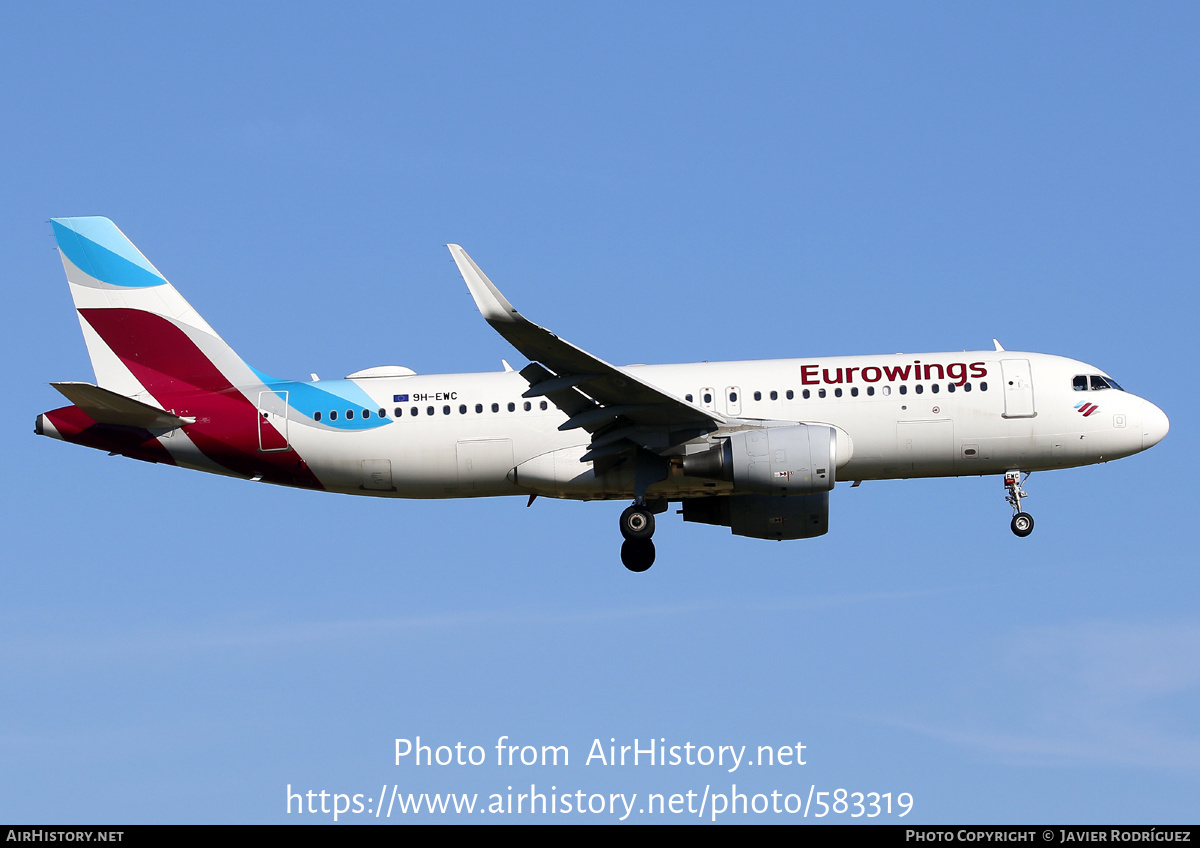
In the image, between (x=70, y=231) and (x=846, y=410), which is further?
(x=70, y=231)

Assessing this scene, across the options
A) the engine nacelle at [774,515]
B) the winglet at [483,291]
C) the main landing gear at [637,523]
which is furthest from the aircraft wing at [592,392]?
the engine nacelle at [774,515]

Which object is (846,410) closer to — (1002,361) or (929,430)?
(929,430)

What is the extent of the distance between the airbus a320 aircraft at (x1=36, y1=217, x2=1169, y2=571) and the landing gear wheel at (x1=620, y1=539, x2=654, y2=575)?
0.17 ft

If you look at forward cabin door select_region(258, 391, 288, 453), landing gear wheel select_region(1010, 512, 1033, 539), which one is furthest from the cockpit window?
forward cabin door select_region(258, 391, 288, 453)

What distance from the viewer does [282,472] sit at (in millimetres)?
35906

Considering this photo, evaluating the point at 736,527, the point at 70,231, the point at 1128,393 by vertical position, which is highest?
the point at 70,231

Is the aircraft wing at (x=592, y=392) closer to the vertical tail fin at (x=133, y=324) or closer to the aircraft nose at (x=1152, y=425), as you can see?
the vertical tail fin at (x=133, y=324)

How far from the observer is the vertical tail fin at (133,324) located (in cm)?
3675

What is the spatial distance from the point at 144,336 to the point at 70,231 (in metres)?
3.59

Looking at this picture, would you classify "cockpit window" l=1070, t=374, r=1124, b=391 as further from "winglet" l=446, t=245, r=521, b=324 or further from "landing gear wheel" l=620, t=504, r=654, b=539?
"winglet" l=446, t=245, r=521, b=324

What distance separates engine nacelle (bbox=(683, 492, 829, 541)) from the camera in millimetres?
37344

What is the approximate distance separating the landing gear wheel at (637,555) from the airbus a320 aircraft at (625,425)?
2.0 inches

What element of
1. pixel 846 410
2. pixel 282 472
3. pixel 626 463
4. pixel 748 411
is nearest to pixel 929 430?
pixel 846 410

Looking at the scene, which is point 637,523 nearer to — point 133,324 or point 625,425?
point 625,425
